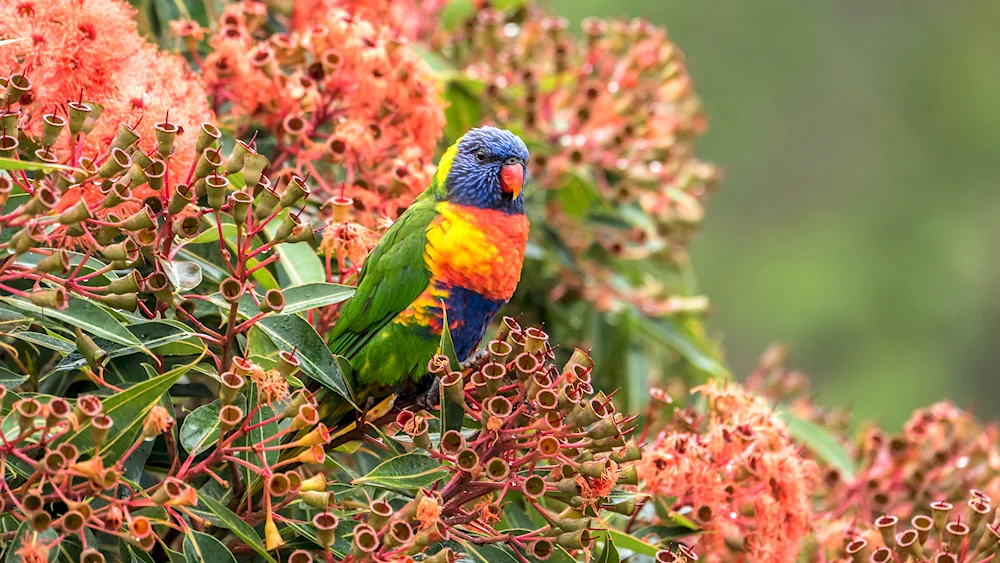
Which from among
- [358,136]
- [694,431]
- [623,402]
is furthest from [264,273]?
[623,402]

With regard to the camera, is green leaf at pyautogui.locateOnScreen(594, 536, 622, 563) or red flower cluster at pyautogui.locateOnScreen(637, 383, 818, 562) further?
red flower cluster at pyautogui.locateOnScreen(637, 383, 818, 562)

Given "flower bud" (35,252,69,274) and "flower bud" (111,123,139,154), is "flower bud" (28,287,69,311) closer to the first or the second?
"flower bud" (35,252,69,274)

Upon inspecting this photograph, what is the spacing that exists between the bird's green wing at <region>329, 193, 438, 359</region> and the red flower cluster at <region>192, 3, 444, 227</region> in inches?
3.2

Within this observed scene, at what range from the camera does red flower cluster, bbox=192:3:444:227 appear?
67.8 inches

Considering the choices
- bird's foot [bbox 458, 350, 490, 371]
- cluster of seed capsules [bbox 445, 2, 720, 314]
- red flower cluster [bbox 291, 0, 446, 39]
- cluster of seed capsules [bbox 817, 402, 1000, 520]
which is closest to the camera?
bird's foot [bbox 458, 350, 490, 371]

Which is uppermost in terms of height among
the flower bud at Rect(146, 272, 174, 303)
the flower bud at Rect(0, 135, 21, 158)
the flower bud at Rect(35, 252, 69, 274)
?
the flower bud at Rect(0, 135, 21, 158)

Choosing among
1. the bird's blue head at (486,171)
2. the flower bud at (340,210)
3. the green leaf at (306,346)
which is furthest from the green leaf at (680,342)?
the green leaf at (306,346)

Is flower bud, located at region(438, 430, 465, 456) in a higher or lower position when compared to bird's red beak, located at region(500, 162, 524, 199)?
lower

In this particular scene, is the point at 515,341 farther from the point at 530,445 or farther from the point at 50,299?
the point at 50,299

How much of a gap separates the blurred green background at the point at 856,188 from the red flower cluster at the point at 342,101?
6.25 meters

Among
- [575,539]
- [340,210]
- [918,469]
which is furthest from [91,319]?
[918,469]

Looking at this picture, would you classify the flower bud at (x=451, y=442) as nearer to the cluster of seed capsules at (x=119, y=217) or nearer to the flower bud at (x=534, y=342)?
the flower bud at (x=534, y=342)

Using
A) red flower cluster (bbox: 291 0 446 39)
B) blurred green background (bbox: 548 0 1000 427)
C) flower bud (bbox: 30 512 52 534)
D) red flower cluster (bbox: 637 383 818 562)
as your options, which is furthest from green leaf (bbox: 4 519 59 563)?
blurred green background (bbox: 548 0 1000 427)

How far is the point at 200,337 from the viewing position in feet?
4.04
